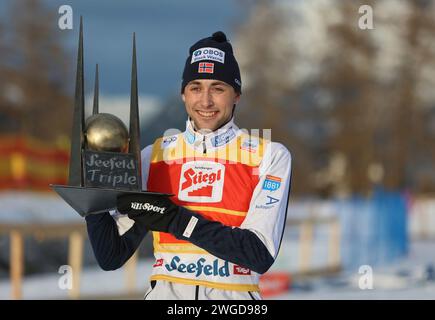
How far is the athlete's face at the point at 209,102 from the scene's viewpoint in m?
4.18

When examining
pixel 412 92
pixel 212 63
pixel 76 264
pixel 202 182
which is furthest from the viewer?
pixel 412 92

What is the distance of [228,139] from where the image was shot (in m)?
4.26

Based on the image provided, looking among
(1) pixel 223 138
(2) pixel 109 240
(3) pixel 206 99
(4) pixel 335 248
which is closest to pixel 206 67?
(3) pixel 206 99

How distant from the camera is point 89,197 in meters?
3.85

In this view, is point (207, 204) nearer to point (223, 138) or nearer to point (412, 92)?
point (223, 138)

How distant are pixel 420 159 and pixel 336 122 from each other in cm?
520

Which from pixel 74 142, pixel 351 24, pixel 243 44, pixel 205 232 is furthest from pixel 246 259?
pixel 351 24

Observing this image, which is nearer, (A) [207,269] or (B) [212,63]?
(A) [207,269]

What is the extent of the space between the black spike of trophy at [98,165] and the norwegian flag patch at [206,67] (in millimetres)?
503

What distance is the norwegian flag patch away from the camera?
165 inches

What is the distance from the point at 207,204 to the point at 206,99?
1.59ft

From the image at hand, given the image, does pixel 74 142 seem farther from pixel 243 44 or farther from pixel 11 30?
pixel 243 44

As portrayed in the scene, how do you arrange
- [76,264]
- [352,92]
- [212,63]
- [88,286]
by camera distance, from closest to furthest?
1. [212,63]
2. [76,264]
3. [88,286]
4. [352,92]

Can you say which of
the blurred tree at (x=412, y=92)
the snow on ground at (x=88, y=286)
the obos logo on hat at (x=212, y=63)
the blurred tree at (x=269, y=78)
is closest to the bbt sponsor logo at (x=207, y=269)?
the obos logo on hat at (x=212, y=63)
